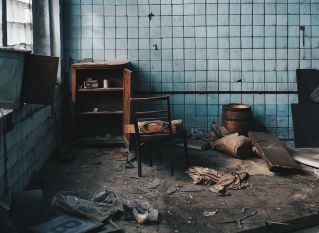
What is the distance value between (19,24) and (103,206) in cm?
297

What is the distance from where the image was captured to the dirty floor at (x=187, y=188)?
4.22 m

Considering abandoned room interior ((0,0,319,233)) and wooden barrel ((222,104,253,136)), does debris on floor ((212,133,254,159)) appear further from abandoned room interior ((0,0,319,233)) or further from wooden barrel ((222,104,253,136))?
wooden barrel ((222,104,253,136))

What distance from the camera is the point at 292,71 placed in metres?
7.49

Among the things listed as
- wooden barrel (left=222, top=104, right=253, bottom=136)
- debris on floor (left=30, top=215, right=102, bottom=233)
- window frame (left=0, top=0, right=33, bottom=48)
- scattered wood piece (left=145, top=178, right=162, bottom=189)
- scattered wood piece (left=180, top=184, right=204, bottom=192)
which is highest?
window frame (left=0, top=0, right=33, bottom=48)

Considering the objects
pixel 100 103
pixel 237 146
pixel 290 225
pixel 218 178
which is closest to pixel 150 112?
pixel 218 178

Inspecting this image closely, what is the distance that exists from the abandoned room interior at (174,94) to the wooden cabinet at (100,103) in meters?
0.02

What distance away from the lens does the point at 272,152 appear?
607 cm

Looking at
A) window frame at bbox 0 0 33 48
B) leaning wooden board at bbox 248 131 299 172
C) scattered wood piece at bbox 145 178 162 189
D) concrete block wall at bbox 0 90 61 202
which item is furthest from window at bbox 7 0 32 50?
leaning wooden board at bbox 248 131 299 172

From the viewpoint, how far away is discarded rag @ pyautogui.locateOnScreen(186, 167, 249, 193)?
5142 millimetres

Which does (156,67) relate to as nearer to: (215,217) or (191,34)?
(191,34)

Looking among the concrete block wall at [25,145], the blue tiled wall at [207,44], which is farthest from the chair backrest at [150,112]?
the concrete block wall at [25,145]

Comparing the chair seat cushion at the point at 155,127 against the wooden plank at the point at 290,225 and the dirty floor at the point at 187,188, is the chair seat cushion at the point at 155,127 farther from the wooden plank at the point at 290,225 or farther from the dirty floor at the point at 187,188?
the wooden plank at the point at 290,225

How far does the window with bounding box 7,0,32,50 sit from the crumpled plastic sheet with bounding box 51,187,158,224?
215 centimetres

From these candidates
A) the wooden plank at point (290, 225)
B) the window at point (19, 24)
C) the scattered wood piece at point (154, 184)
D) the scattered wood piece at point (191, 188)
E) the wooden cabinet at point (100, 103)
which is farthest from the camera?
the wooden cabinet at point (100, 103)
